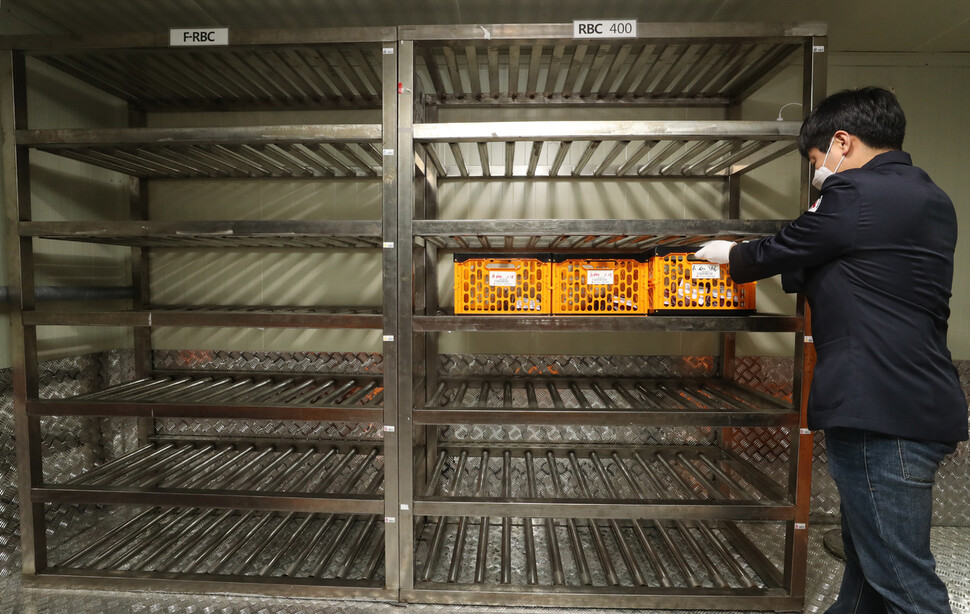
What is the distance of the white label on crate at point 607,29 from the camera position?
193 cm

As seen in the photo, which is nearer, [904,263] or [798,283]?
[904,263]

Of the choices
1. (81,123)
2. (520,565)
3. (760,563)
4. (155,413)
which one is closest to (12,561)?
(155,413)

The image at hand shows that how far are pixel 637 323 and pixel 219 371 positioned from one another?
8.83 ft

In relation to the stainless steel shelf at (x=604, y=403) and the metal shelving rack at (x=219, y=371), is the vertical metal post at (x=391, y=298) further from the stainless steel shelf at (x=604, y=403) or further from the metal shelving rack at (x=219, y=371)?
the stainless steel shelf at (x=604, y=403)

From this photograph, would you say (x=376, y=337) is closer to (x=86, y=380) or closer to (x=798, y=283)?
(x=86, y=380)

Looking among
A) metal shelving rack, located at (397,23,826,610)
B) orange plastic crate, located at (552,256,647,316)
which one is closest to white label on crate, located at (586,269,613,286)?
orange plastic crate, located at (552,256,647,316)

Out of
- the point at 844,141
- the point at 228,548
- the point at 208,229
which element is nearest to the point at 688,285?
the point at 844,141

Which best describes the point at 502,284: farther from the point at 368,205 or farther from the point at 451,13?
the point at 451,13

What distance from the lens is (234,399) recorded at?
246cm

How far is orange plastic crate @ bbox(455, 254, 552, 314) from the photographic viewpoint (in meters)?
2.20

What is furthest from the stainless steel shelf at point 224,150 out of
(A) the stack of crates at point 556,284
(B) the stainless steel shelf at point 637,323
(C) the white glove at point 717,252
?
(C) the white glove at point 717,252

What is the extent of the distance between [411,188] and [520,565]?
6.68 feet

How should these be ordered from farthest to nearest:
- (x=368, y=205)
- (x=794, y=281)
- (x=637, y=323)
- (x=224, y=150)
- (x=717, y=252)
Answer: (x=368, y=205), (x=224, y=150), (x=637, y=323), (x=717, y=252), (x=794, y=281)

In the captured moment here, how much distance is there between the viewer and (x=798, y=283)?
1724mm
